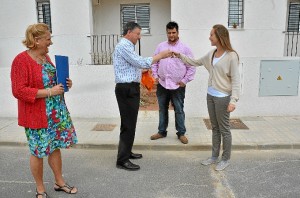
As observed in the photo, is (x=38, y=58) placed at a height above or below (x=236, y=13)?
below

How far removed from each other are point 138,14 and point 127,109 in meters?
9.58

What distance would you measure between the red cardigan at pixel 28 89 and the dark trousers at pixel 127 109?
1138mm

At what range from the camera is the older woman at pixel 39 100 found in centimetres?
282

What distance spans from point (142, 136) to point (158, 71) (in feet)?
4.25

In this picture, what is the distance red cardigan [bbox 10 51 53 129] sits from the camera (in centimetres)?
280

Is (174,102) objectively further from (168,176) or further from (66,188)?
(66,188)

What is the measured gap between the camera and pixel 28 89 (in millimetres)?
2791

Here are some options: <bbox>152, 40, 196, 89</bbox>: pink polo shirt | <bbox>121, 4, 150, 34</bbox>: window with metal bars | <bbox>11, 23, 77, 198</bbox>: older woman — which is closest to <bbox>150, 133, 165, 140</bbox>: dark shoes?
<bbox>152, 40, 196, 89</bbox>: pink polo shirt

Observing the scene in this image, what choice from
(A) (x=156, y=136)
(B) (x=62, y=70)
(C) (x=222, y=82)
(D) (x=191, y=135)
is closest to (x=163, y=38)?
(D) (x=191, y=135)

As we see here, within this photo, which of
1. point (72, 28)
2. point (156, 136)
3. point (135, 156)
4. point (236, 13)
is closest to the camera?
point (135, 156)

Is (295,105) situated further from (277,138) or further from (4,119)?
(4,119)

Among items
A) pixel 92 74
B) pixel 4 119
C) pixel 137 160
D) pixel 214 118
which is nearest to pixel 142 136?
pixel 137 160

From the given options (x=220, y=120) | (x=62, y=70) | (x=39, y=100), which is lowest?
(x=220, y=120)

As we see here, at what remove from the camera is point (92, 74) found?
266 inches
